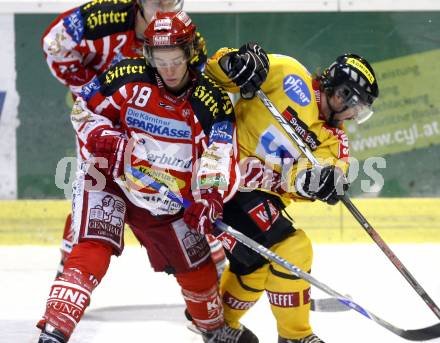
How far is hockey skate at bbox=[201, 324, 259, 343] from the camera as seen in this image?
390 cm

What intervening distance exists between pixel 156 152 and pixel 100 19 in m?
1.06

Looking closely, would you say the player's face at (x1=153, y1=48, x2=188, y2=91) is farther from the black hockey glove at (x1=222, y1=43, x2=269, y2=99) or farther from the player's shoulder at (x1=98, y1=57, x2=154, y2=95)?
the black hockey glove at (x1=222, y1=43, x2=269, y2=99)

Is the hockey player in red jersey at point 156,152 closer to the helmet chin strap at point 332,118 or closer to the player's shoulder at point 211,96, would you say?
the player's shoulder at point 211,96

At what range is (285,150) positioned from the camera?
12.1ft

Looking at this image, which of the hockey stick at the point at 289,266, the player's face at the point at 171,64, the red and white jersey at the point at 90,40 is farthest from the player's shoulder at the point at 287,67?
the red and white jersey at the point at 90,40

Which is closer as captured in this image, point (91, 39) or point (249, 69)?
point (249, 69)

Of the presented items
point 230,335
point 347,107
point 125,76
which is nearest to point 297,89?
point 347,107

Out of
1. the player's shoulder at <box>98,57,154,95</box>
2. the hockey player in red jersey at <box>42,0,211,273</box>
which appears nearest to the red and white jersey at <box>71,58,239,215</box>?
the player's shoulder at <box>98,57,154,95</box>

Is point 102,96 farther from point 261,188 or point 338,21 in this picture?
point 338,21

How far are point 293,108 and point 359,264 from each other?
1.85 m

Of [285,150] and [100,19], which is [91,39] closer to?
[100,19]

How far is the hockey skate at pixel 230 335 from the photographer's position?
12.8 feet

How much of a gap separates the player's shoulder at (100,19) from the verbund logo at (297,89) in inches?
39.6

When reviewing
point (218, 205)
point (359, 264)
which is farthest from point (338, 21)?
point (218, 205)
